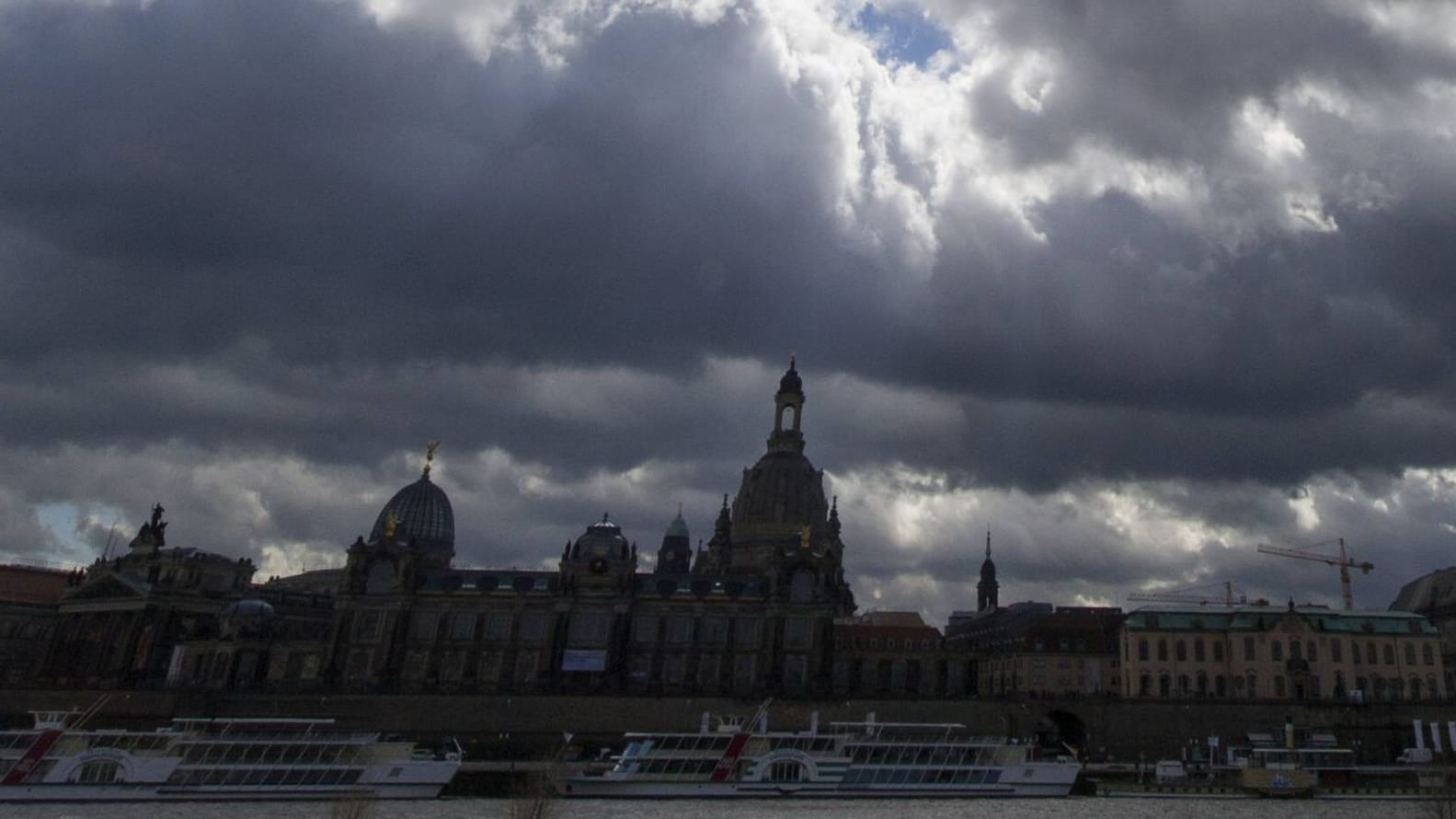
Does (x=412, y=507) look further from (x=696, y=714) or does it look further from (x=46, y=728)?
(x=46, y=728)

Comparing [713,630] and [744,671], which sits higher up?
[713,630]

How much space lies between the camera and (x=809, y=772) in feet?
232

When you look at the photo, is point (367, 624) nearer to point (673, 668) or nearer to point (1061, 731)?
point (673, 668)

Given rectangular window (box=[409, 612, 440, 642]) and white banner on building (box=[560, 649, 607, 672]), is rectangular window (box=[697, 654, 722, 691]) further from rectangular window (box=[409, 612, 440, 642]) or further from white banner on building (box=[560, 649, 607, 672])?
rectangular window (box=[409, 612, 440, 642])

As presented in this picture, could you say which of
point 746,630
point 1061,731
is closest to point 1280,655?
point 1061,731

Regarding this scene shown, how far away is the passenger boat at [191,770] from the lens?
61.2 metres

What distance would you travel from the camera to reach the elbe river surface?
57.9 meters

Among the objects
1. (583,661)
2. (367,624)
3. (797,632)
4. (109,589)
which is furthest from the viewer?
(109,589)

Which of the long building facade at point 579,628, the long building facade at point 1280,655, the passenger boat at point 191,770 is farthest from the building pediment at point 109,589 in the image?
the long building facade at point 1280,655

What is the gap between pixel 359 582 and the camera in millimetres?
119375

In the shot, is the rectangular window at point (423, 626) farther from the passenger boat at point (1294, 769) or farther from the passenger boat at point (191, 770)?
the passenger boat at point (1294, 769)

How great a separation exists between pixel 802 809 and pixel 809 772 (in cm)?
656

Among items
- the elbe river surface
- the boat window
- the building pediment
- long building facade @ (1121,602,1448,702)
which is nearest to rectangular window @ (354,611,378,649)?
the building pediment

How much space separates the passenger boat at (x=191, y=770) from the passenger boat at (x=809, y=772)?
10029 mm
